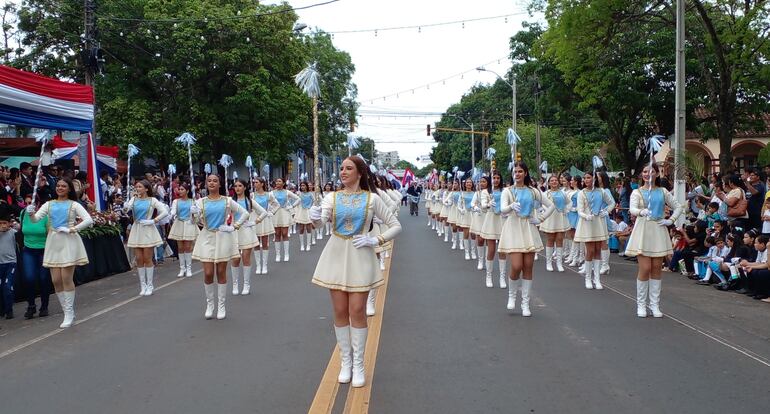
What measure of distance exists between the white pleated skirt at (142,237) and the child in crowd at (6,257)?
2.32m

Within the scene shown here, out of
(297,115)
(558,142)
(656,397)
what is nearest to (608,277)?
(656,397)

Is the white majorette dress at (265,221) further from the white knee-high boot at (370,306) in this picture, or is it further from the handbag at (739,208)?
the handbag at (739,208)

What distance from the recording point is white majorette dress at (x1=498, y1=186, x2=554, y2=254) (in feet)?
30.7

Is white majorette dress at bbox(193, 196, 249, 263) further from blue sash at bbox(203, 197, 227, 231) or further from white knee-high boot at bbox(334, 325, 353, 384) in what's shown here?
white knee-high boot at bbox(334, 325, 353, 384)

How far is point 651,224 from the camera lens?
9398 mm

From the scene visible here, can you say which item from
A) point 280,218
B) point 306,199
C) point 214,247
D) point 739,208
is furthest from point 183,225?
point 739,208

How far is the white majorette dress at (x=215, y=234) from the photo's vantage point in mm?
9312

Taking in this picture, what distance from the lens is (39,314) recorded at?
10086 millimetres

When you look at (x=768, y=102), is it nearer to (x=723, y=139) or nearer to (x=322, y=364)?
(x=723, y=139)

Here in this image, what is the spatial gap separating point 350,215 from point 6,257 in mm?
6037

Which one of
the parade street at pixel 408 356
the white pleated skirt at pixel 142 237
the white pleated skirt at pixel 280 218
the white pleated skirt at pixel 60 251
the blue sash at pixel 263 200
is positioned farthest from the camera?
the white pleated skirt at pixel 280 218

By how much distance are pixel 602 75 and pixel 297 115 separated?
640 inches

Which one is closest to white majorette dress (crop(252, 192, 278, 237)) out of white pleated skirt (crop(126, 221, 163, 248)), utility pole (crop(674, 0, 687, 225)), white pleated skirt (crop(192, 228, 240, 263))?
white pleated skirt (crop(126, 221, 163, 248))

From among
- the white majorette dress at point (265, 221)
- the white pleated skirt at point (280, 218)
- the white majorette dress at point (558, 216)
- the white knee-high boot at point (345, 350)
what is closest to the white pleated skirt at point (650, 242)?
the white knee-high boot at point (345, 350)
